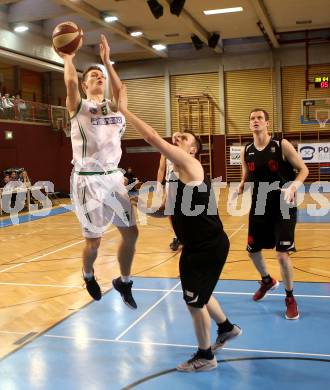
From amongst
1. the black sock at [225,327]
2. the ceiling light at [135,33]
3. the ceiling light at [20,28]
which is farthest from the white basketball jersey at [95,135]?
the ceiling light at [135,33]

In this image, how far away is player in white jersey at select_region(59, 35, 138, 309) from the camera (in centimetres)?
436

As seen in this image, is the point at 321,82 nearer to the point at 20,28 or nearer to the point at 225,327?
the point at 20,28

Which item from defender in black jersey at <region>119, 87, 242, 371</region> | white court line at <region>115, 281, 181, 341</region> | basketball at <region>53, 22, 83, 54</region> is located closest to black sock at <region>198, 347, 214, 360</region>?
defender in black jersey at <region>119, 87, 242, 371</region>

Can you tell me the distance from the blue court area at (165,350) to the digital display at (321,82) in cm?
1750

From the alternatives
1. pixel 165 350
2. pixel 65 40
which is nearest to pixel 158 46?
pixel 65 40

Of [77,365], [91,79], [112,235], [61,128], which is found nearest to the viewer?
[77,365]

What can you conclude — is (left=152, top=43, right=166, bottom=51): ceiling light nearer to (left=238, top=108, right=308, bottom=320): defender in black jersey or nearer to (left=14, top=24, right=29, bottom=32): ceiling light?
(left=14, top=24, right=29, bottom=32): ceiling light

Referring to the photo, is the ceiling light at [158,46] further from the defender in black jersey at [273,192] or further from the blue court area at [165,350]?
the blue court area at [165,350]

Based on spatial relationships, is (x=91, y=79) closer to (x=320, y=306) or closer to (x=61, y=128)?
(x=320, y=306)

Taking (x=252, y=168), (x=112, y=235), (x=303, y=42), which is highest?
(x=303, y=42)

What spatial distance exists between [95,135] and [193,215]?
1194 mm

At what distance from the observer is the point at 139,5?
1655 cm

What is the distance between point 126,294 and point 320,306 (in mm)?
2200

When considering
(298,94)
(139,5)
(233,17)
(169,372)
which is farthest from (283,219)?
(298,94)
